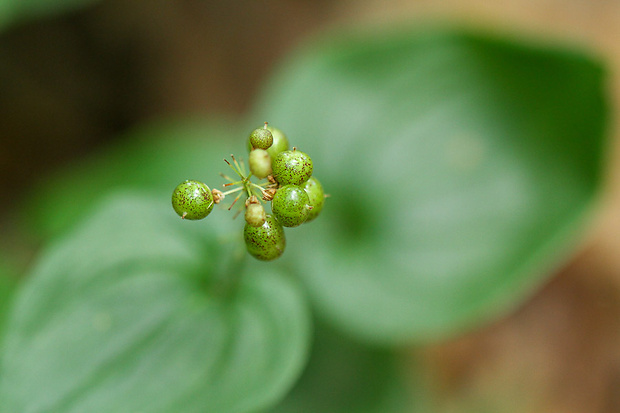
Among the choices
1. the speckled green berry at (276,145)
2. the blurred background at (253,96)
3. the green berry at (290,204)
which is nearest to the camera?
the green berry at (290,204)

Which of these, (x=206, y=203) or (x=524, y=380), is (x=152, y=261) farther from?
(x=524, y=380)

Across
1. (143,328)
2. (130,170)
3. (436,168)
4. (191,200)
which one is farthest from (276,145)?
(130,170)

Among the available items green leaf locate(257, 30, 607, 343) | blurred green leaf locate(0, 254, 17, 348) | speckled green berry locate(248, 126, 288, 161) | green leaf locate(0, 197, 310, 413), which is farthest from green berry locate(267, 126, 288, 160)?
blurred green leaf locate(0, 254, 17, 348)

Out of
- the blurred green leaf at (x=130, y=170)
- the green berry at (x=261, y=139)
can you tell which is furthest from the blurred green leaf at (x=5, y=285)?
the green berry at (x=261, y=139)

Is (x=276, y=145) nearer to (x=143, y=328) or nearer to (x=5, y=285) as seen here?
(x=143, y=328)

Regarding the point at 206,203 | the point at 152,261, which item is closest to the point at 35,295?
the point at 152,261

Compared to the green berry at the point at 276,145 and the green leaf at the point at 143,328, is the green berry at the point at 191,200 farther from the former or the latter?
the green leaf at the point at 143,328
